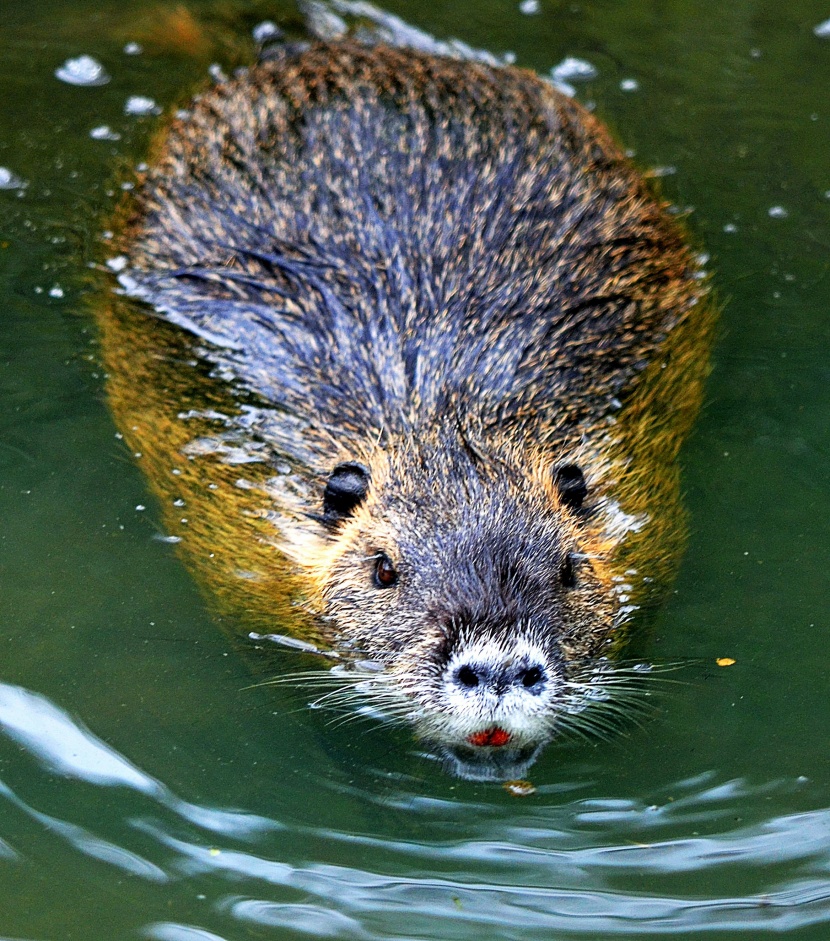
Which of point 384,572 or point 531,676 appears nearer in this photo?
point 531,676

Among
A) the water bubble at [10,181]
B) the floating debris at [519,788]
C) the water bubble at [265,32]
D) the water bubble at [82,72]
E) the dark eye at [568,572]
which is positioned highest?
the dark eye at [568,572]

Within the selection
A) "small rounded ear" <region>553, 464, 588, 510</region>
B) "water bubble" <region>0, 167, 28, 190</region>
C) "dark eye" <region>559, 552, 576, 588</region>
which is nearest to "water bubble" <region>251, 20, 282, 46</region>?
"water bubble" <region>0, 167, 28, 190</region>

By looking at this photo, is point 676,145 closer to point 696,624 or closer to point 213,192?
point 213,192

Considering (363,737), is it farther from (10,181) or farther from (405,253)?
(10,181)

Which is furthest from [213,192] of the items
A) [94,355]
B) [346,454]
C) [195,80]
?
[195,80]

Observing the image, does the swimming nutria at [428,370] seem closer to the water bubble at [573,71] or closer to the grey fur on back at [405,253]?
the grey fur on back at [405,253]

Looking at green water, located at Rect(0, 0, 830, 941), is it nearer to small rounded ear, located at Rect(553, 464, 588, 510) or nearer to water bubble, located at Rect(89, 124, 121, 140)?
water bubble, located at Rect(89, 124, 121, 140)

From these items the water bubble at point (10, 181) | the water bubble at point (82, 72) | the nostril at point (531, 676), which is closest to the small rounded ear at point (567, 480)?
the nostril at point (531, 676)

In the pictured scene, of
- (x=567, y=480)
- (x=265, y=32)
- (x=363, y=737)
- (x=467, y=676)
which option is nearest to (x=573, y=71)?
(x=265, y=32)
